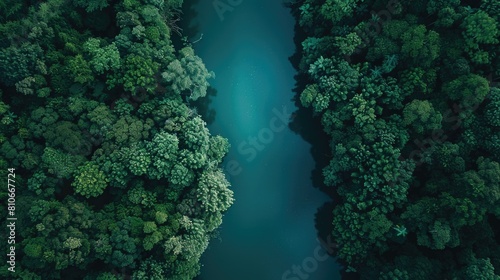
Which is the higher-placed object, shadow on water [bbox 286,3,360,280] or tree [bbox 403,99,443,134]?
tree [bbox 403,99,443,134]

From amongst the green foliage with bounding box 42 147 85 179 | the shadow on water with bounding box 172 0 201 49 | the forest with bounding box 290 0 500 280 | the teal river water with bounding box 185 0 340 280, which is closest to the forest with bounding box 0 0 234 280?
the green foliage with bounding box 42 147 85 179

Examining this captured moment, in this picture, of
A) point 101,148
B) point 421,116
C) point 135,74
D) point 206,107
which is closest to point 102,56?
point 135,74

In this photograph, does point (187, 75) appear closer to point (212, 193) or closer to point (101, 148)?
point (101, 148)

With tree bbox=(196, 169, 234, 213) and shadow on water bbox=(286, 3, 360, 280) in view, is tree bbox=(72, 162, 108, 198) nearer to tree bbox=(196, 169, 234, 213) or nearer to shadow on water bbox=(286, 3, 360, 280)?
tree bbox=(196, 169, 234, 213)

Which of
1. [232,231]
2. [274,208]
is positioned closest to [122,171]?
[232,231]

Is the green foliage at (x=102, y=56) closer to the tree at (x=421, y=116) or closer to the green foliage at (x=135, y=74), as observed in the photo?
the green foliage at (x=135, y=74)

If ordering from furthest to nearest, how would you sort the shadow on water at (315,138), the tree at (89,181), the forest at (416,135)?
1. the shadow on water at (315,138)
2. the forest at (416,135)
3. the tree at (89,181)

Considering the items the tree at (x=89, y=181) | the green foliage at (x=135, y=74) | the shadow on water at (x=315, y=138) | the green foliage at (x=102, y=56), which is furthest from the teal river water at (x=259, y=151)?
the tree at (x=89, y=181)
